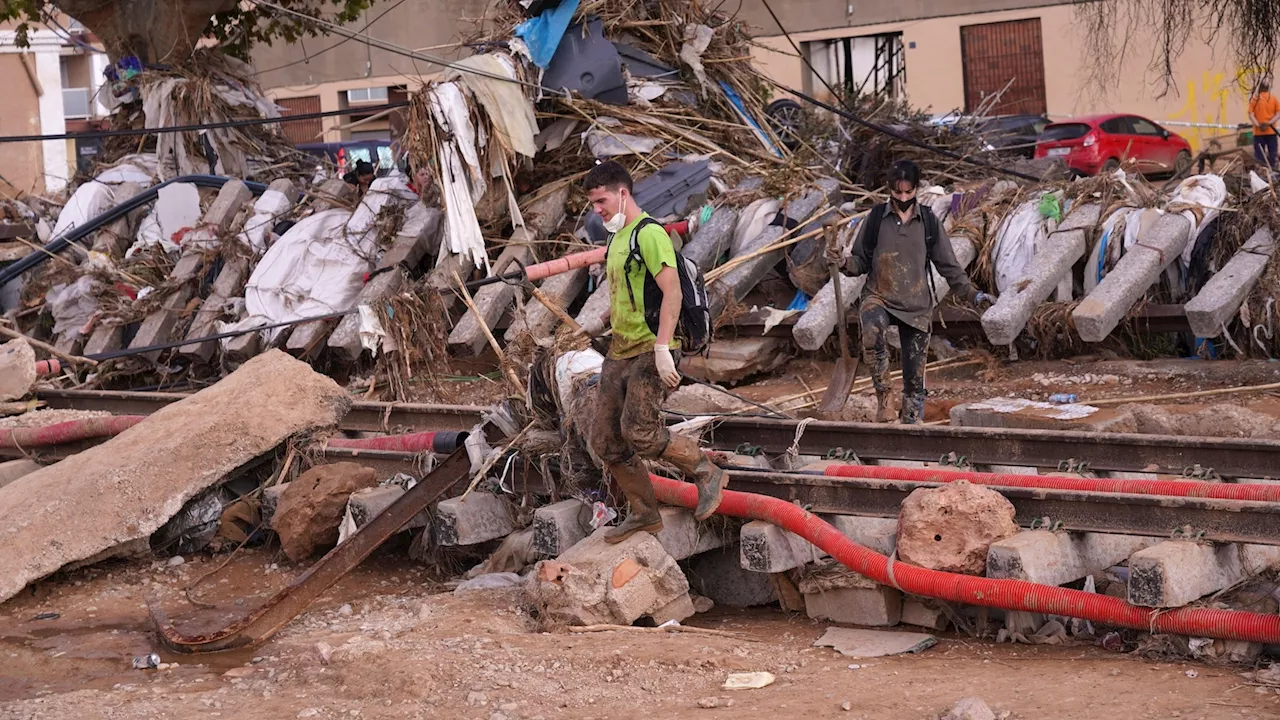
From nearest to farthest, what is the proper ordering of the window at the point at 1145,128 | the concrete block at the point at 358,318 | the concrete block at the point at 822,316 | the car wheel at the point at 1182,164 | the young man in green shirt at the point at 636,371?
the young man in green shirt at the point at 636,371 < the concrete block at the point at 822,316 < the concrete block at the point at 358,318 < the car wheel at the point at 1182,164 < the window at the point at 1145,128

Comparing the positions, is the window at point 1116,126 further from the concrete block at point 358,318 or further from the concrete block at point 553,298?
the concrete block at point 358,318

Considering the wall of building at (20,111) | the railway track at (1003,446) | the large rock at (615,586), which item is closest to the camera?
the large rock at (615,586)

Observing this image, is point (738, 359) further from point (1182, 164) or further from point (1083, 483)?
point (1182, 164)

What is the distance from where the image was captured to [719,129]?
545 inches

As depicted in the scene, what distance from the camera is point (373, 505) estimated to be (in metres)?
7.57

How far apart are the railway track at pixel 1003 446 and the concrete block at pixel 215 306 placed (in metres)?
4.90

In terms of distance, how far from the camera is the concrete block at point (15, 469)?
366 inches

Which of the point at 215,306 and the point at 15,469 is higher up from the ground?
the point at 215,306

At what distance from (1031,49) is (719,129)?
Result: 2111 centimetres

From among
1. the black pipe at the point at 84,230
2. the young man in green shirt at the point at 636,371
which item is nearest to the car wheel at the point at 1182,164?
the young man in green shirt at the point at 636,371

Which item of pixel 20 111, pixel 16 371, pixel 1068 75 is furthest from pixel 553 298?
pixel 20 111

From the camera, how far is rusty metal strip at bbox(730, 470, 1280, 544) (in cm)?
538

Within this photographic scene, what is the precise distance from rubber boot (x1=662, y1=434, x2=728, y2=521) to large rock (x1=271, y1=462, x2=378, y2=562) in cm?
227

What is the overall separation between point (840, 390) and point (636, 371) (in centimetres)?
323
